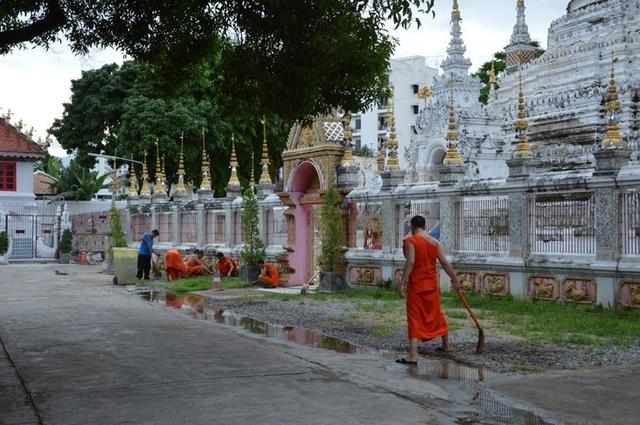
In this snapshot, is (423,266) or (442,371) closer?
(442,371)

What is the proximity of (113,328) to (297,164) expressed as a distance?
24.9 ft

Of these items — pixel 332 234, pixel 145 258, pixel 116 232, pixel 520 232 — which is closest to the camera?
pixel 520 232

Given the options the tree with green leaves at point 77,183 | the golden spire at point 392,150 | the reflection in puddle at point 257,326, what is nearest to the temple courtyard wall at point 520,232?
the golden spire at point 392,150

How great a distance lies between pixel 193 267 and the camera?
2195 cm

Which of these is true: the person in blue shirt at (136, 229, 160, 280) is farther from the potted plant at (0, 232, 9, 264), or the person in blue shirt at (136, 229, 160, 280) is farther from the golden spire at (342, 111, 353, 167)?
the potted plant at (0, 232, 9, 264)

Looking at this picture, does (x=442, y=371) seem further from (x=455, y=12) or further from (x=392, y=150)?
(x=455, y=12)

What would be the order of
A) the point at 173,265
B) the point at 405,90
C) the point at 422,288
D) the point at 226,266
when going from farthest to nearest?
the point at 405,90
the point at 173,265
the point at 226,266
the point at 422,288

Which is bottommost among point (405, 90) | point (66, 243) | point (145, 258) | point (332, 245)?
point (145, 258)

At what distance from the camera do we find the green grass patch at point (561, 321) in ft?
31.6

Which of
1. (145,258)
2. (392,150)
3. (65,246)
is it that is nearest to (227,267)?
(145,258)

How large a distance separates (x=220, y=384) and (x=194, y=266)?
→ 15.0 meters

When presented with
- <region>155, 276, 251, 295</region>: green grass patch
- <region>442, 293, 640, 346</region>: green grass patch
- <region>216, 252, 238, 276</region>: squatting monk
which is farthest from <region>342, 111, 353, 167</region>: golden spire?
<region>216, 252, 238, 276</region>: squatting monk

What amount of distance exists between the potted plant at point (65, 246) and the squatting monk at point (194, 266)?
15833 mm

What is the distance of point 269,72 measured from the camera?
10523 mm
